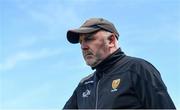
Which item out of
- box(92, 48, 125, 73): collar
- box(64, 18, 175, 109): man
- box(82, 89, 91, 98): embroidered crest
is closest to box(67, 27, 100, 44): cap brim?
box(64, 18, 175, 109): man

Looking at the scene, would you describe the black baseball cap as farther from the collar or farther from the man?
the collar

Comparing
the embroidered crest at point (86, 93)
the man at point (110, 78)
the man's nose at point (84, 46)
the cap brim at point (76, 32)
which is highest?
the cap brim at point (76, 32)

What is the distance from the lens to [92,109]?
5.84 metres

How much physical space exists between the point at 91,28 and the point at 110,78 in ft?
2.56

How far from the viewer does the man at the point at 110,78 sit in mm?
5520

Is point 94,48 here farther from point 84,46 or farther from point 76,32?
point 76,32

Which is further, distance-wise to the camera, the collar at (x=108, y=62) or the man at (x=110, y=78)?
the collar at (x=108, y=62)

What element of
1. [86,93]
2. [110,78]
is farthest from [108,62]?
[86,93]

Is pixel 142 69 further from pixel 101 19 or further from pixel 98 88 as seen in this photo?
pixel 101 19

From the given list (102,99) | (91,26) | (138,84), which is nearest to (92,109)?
(102,99)

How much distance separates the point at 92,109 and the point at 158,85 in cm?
91

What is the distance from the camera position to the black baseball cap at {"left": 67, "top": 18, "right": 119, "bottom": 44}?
6.22 metres

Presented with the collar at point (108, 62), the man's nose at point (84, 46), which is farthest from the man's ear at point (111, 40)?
the man's nose at point (84, 46)

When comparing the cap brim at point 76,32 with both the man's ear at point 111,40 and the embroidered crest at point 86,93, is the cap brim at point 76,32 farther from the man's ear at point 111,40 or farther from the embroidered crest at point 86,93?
the embroidered crest at point 86,93
